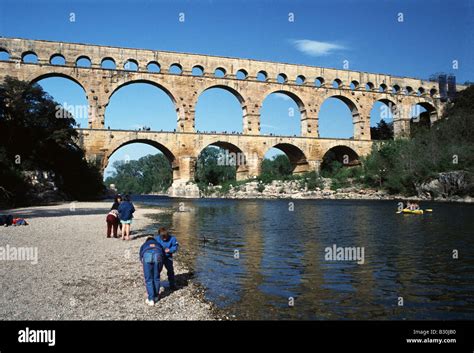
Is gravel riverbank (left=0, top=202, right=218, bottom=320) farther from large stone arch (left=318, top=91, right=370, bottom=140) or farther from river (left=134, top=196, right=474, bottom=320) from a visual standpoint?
large stone arch (left=318, top=91, right=370, bottom=140)

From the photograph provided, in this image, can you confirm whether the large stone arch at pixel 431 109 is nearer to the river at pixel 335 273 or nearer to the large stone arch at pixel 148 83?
the large stone arch at pixel 148 83

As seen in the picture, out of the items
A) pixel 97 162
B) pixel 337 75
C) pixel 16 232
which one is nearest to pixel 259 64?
pixel 337 75

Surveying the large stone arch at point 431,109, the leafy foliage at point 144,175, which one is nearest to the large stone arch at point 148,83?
the large stone arch at point 431,109

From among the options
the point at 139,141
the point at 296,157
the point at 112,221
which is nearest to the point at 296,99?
the point at 296,157

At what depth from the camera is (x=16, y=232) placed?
440 inches

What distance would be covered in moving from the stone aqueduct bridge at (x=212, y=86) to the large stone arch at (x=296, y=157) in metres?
0.12

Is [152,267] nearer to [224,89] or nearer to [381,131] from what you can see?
[224,89]

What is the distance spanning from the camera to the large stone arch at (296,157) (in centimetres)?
4512

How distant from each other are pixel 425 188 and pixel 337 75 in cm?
1972

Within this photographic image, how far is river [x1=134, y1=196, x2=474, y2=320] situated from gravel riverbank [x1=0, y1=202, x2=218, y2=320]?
668mm

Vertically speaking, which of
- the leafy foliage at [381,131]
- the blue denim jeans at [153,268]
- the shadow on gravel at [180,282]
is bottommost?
the shadow on gravel at [180,282]

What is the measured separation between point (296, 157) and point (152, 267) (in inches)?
1656
